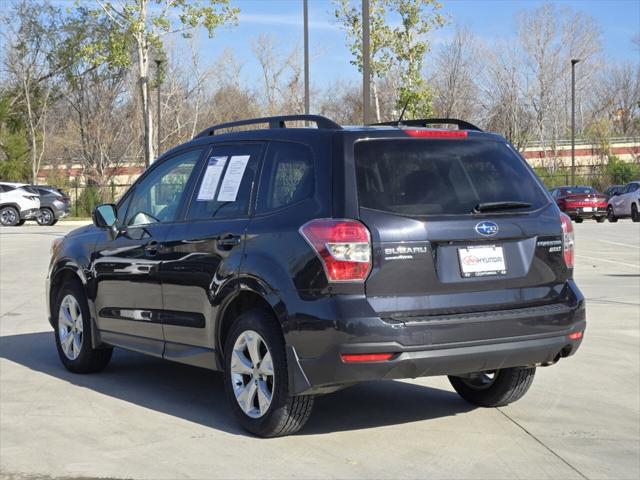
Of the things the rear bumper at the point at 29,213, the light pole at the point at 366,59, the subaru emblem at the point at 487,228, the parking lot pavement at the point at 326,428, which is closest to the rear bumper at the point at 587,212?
the rear bumper at the point at 29,213

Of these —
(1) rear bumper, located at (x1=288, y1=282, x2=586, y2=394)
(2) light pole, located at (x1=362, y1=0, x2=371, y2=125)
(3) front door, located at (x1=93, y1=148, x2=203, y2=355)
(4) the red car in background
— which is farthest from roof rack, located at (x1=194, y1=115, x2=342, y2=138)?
(4) the red car in background

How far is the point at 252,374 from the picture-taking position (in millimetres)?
6340

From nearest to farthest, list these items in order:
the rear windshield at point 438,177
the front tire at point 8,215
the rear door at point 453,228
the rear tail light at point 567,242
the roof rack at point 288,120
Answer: the rear door at point 453,228 → the rear windshield at point 438,177 → the roof rack at point 288,120 → the rear tail light at point 567,242 → the front tire at point 8,215

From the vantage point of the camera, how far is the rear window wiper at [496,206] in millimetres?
6156

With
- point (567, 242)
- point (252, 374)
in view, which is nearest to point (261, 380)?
point (252, 374)

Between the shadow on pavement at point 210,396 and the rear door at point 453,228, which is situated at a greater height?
the rear door at point 453,228

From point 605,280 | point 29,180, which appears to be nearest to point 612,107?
point 29,180

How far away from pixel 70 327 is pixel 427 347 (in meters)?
3.90

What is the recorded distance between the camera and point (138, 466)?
5.73m

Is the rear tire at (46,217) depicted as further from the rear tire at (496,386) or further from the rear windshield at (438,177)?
the rear windshield at (438,177)

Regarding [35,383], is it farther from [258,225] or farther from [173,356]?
[258,225]

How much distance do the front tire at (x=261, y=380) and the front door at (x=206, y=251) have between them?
1.03 ft

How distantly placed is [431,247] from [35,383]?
3.81m

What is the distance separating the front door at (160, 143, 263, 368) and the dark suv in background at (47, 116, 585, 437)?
1cm
